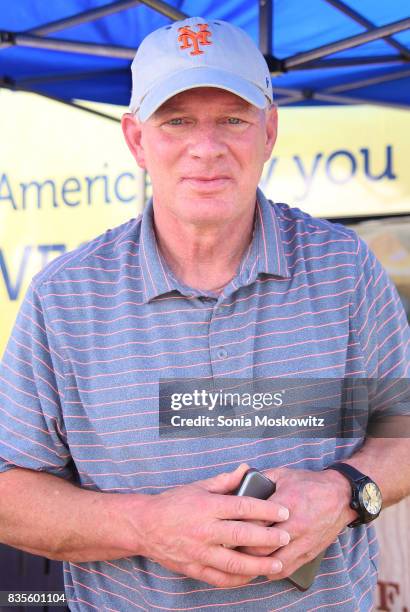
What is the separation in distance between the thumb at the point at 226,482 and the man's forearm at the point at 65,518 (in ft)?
0.40

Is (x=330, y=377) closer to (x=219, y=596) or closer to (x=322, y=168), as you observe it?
(x=219, y=596)

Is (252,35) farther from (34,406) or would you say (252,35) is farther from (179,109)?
(34,406)

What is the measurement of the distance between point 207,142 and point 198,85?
0.11 m

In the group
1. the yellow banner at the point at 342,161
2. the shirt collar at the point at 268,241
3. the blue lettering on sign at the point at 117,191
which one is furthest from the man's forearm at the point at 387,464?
the blue lettering on sign at the point at 117,191

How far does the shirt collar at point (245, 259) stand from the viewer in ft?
4.60

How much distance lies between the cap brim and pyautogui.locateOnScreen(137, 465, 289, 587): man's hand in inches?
27.1

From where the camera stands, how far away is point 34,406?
1365 millimetres

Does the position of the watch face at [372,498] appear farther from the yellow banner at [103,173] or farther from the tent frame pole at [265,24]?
the yellow banner at [103,173]

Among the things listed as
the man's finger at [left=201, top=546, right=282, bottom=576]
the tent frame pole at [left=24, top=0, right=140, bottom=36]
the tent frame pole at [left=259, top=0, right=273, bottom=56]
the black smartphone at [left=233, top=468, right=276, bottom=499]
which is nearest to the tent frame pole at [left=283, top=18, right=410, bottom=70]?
the tent frame pole at [left=259, top=0, right=273, bottom=56]

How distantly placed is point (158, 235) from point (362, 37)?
166cm

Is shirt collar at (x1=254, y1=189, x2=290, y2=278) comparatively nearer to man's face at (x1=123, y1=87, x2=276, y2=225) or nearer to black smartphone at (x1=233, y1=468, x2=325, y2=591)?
man's face at (x1=123, y1=87, x2=276, y2=225)

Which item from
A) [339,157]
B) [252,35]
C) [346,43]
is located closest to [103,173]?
[339,157]

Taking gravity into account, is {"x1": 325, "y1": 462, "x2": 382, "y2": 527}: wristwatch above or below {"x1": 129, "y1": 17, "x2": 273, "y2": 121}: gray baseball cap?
below

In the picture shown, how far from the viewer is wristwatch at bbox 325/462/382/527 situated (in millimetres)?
1303
